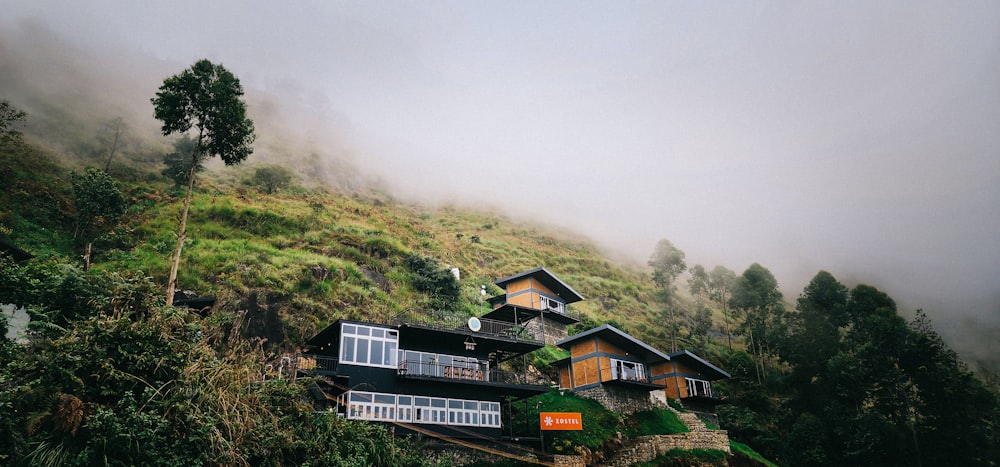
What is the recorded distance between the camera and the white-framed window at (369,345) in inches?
1033

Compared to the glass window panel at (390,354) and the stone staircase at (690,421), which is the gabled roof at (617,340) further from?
the glass window panel at (390,354)

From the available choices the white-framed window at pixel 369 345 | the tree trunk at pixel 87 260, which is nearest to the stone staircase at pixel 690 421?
the white-framed window at pixel 369 345

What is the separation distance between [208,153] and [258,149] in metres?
72.1

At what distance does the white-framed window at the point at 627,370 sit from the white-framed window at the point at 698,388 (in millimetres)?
5925

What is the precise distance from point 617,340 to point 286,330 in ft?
75.2

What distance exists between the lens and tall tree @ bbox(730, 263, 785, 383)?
61.9m

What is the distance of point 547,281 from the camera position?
161 ft

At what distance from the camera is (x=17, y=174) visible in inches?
1686

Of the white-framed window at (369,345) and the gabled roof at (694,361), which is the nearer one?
the white-framed window at (369,345)

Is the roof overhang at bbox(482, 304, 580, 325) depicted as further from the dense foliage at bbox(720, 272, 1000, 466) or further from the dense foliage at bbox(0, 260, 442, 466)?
the dense foliage at bbox(0, 260, 442, 466)

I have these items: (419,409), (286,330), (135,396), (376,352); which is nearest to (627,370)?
(419,409)

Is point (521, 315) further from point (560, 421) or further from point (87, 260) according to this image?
point (87, 260)

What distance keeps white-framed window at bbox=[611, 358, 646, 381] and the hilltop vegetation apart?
455 centimetres

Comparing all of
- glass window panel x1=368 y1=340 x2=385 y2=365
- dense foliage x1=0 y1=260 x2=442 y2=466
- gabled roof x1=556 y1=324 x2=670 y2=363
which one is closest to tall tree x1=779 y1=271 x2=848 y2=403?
gabled roof x1=556 y1=324 x2=670 y2=363
